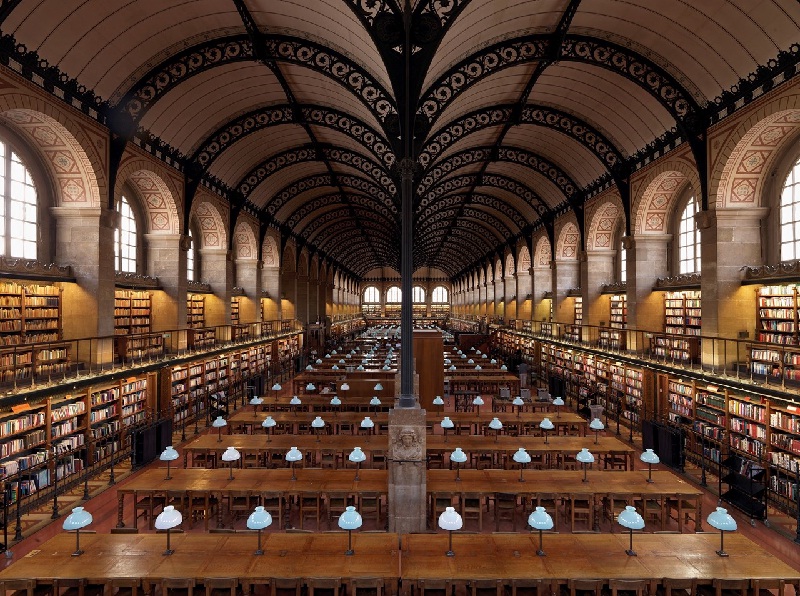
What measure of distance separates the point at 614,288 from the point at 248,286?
17.5 m

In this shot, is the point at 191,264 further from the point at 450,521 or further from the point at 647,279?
the point at 450,521

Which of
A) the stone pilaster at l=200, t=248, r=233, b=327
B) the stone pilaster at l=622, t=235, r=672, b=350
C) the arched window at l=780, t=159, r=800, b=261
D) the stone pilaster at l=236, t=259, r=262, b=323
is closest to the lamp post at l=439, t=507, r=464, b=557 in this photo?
the arched window at l=780, t=159, r=800, b=261

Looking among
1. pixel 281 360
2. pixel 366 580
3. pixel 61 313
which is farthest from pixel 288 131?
pixel 366 580

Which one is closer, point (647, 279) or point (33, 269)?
point (33, 269)

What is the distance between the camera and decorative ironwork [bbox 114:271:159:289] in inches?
635

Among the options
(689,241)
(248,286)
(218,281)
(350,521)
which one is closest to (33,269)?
(218,281)

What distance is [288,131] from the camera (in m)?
20.9

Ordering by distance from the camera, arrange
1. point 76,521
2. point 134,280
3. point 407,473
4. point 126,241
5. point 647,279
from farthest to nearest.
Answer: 1. point 647,279
2. point 126,241
3. point 134,280
4. point 407,473
5. point 76,521

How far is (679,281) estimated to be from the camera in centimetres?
1636

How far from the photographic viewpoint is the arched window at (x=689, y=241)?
16.8 m

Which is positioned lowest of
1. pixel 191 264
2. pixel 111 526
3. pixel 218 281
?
pixel 111 526

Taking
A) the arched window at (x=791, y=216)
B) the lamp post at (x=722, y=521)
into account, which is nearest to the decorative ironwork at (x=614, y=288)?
the arched window at (x=791, y=216)

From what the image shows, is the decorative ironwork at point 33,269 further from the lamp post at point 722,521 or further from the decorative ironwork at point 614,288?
the decorative ironwork at point 614,288

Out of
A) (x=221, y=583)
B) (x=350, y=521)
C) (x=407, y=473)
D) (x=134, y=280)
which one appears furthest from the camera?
(x=134, y=280)
